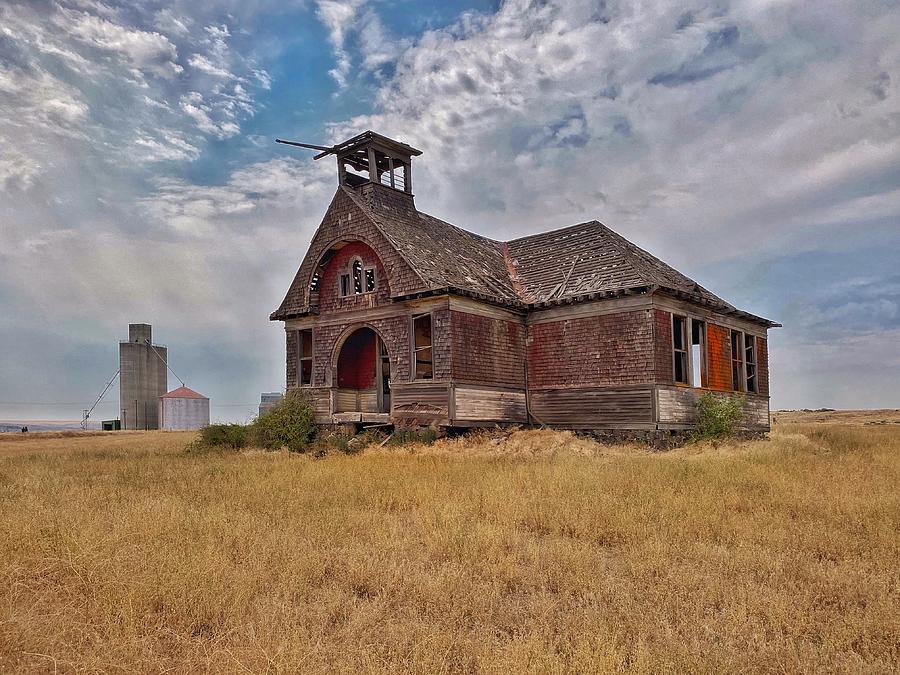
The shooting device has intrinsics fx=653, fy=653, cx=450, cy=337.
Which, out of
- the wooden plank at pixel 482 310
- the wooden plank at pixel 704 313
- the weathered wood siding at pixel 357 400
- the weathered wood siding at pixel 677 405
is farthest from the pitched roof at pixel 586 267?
the weathered wood siding at pixel 357 400

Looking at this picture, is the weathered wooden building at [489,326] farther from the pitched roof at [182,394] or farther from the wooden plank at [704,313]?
A: the pitched roof at [182,394]

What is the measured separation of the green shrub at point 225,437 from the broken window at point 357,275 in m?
6.27

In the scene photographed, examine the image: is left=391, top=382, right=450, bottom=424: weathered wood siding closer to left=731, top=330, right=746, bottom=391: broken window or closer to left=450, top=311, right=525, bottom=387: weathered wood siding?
left=450, top=311, right=525, bottom=387: weathered wood siding

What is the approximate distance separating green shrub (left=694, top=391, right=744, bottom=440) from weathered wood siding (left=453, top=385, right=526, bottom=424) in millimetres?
5487

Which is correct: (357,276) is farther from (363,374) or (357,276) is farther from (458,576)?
(458,576)

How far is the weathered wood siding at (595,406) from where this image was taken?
18922 mm

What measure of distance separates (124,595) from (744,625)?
4837 mm

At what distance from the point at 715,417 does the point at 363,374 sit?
1228 cm

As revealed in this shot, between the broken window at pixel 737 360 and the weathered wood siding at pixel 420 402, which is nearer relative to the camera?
the weathered wood siding at pixel 420 402

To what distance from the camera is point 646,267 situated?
2106 cm

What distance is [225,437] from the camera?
22.6 metres

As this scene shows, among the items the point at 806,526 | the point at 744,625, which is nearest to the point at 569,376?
the point at 806,526

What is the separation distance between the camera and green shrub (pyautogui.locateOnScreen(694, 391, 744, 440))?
19.8 m

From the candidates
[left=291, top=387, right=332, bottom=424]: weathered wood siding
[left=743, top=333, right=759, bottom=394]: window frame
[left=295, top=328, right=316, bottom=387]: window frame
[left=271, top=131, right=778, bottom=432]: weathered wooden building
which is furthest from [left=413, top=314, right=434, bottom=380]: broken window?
[left=743, top=333, right=759, bottom=394]: window frame
